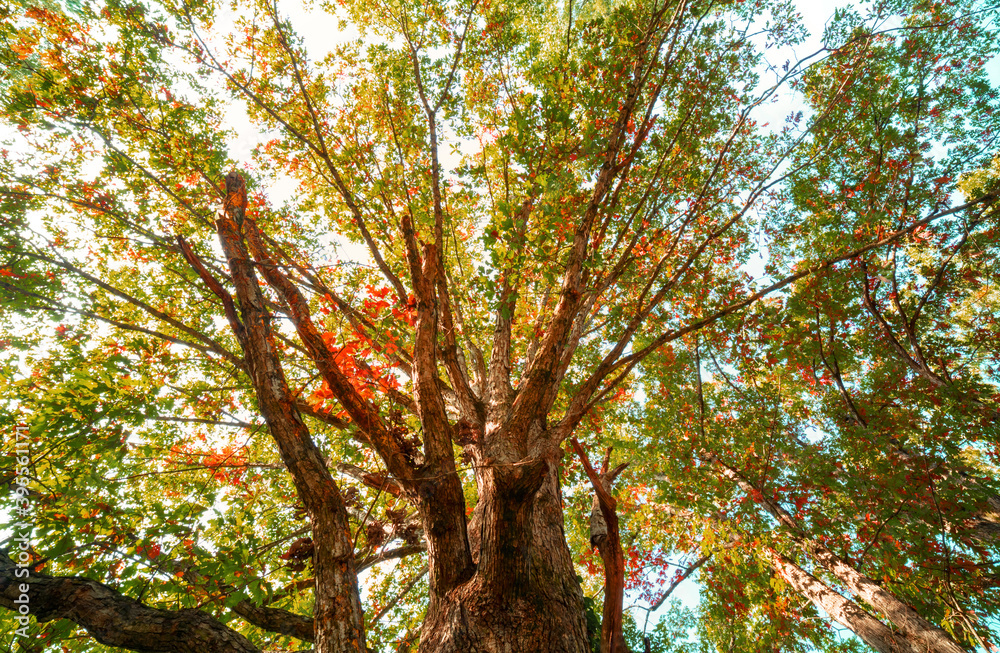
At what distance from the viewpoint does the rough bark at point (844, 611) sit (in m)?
5.04

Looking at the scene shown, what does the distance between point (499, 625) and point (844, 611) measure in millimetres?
6144

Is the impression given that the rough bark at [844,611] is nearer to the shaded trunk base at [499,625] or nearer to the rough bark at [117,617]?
the shaded trunk base at [499,625]

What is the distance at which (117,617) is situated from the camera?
97.1 inches

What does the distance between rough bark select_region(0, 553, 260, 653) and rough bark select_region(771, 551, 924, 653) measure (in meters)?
7.31

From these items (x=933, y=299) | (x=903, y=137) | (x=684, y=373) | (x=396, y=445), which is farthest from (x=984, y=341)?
(x=396, y=445)

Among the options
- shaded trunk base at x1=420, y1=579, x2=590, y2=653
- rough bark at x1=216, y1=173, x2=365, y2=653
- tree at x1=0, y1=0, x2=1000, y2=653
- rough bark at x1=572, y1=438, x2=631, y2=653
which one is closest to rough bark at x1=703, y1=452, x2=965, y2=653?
tree at x1=0, y1=0, x2=1000, y2=653

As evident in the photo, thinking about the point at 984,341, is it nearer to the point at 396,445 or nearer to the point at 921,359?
the point at 921,359

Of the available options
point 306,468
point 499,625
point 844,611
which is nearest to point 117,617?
point 306,468

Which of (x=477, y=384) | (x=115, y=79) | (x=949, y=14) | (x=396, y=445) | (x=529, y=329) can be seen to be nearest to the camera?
(x=396, y=445)

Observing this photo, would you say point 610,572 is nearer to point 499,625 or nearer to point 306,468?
point 499,625

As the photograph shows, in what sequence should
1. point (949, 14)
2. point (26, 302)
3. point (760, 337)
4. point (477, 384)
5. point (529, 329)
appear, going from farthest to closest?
1. point (529, 329)
2. point (760, 337)
3. point (477, 384)
4. point (949, 14)
5. point (26, 302)

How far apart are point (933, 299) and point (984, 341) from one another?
1089 mm

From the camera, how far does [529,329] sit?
8398 mm

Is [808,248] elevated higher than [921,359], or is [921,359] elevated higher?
[808,248]
